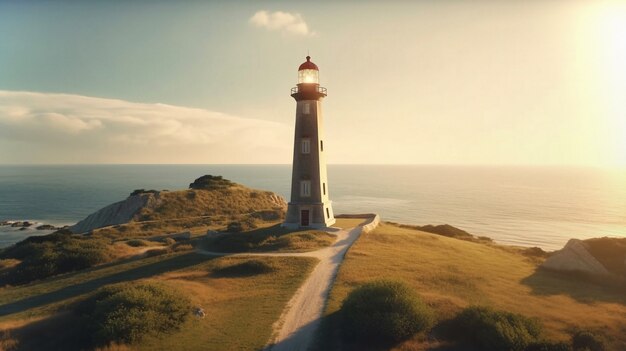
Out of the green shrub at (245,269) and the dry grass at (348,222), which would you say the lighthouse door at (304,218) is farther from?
the green shrub at (245,269)

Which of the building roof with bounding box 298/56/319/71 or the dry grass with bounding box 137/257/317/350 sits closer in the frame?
the dry grass with bounding box 137/257/317/350

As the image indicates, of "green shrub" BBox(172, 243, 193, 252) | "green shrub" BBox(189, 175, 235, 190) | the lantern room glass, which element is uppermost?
the lantern room glass

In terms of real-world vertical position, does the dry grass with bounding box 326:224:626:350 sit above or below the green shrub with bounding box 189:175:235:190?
below

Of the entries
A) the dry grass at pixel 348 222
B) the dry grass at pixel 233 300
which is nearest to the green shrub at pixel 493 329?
the dry grass at pixel 233 300

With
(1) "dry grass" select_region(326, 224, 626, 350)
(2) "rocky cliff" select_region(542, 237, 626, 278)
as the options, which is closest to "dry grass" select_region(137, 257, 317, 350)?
(1) "dry grass" select_region(326, 224, 626, 350)

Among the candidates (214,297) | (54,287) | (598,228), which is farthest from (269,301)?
(598,228)

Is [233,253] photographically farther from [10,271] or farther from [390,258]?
[10,271]

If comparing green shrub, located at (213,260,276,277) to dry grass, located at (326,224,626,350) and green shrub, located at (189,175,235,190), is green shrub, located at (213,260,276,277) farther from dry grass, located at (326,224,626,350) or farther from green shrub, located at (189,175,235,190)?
green shrub, located at (189,175,235,190)
